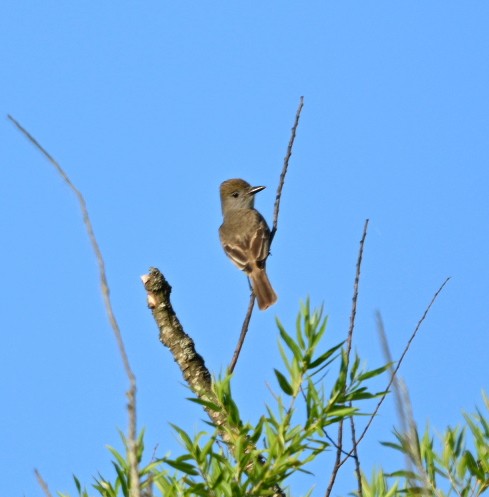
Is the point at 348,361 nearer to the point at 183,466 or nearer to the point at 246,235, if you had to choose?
the point at 183,466

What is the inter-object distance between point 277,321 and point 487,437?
995mm

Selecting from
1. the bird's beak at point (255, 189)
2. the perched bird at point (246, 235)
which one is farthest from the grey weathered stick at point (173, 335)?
the bird's beak at point (255, 189)

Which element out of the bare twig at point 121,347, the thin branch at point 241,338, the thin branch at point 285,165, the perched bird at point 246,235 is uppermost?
the perched bird at point 246,235

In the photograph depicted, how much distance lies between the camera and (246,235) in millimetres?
10242

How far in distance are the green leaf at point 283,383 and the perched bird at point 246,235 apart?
5563 millimetres

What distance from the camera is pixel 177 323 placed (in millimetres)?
4617

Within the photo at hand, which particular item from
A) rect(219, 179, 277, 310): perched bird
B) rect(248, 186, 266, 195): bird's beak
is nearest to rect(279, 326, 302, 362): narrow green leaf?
rect(219, 179, 277, 310): perched bird

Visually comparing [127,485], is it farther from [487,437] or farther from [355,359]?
[487,437]

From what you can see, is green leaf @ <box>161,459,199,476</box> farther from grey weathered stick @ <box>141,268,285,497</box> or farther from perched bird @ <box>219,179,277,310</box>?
perched bird @ <box>219,179,277,310</box>

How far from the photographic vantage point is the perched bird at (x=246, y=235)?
29.8 feet

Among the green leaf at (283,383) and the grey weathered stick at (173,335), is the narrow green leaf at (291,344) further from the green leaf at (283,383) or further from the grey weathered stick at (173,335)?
the grey weathered stick at (173,335)

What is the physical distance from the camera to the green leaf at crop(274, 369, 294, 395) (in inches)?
105

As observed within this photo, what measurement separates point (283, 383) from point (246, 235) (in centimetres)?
758

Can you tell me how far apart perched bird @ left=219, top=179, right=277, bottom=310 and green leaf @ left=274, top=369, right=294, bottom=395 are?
5.56 meters
